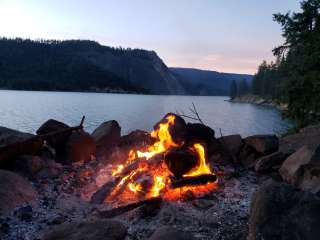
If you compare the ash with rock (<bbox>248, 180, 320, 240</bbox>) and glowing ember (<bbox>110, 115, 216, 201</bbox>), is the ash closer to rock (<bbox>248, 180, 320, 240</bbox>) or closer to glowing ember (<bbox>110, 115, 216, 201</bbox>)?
glowing ember (<bbox>110, 115, 216, 201</bbox>)

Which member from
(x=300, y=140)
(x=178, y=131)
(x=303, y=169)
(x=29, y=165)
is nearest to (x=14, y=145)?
(x=29, y=165)

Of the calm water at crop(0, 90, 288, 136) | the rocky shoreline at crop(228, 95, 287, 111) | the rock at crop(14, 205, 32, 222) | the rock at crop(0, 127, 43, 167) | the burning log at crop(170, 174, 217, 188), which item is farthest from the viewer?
the rocky shoreline at crop(228, 95, 287, 111)

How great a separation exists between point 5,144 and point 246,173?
7535 millimetres

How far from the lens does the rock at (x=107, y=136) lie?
Result: 41.8 feet

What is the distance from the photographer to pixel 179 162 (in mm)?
10070

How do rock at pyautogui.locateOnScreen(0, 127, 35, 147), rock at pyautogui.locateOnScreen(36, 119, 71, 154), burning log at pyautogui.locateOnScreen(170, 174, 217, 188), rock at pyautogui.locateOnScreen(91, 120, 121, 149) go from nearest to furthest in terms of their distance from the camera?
burning log at pyautogui.locateOnScreen(170, 174, 217, 188), rock at pyautogui.locateOnScreen(0, 127, 35, 147), rock at pyautogui.locateOnScreen(36, 119, 71, 154), rock at pyautogui.locateOnScreen(91, 120, 121, 149)

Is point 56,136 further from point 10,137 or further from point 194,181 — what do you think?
point 194,181

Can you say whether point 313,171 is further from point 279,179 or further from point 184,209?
point 184,209

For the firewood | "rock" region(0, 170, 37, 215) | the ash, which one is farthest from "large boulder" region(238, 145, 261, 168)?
"rock" region(0, 170, 37, 215)

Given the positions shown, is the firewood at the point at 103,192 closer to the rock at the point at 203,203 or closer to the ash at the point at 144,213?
the ash at the point at 144,213

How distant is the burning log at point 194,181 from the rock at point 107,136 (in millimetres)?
3970

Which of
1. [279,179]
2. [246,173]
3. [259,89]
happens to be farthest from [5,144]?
[259,89]

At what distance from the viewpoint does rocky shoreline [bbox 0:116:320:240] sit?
669 centimetres

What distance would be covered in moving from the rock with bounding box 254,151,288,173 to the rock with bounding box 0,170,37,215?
681cm
